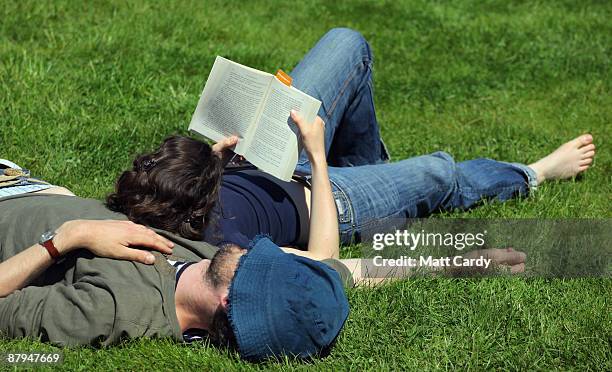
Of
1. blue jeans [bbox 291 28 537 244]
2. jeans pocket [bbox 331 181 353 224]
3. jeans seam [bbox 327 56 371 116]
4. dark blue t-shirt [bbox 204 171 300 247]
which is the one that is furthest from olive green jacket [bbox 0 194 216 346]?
jeans seam [bbox 327 56 371 116]

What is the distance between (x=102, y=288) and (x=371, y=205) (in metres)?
1.48

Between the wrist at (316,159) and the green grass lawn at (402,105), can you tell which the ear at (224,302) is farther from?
the wrist at (316,159)

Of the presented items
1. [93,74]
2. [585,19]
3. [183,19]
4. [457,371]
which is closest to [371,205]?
[457,371]

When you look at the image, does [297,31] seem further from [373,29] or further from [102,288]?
[102,288]

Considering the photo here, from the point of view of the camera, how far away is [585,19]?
7.47m

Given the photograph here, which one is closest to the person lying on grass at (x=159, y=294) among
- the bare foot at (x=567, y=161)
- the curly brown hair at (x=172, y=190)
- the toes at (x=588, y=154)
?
the curly brown hair at (x=172, y=190)

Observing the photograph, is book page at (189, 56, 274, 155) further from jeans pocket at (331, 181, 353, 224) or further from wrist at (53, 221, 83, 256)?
wrist at (53, 221, 83, 256)

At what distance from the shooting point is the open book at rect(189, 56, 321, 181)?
12.1 feet

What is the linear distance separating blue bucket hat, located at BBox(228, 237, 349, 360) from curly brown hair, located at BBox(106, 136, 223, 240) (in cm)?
49

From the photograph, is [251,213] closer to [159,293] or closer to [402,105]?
[159,293]

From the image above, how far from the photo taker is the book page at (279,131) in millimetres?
3697

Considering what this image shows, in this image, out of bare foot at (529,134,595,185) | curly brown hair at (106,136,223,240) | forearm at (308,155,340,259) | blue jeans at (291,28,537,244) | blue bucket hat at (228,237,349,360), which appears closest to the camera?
blue bucket hat at (228,237,349,360)

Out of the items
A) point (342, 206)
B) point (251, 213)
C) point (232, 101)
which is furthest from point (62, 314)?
point (342, 206)

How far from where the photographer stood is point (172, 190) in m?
3.37
